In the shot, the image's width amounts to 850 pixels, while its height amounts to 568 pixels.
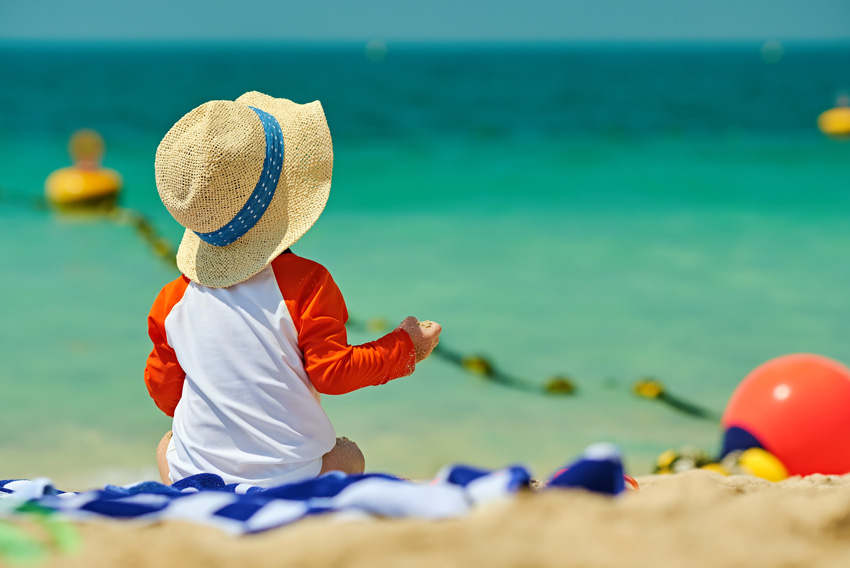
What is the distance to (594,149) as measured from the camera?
15273mm

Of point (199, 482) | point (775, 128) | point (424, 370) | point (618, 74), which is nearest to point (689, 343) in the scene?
point (424, 370)

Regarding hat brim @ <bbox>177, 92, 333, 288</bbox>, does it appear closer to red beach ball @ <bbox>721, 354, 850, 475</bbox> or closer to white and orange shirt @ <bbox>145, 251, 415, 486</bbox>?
white and orange shirt @ <bbox>145, 251, 415, 486</bbox>

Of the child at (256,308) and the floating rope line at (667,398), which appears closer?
the child at (256,308)

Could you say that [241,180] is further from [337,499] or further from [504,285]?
[504,285]

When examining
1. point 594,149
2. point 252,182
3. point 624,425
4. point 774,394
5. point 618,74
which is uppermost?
point 618,74

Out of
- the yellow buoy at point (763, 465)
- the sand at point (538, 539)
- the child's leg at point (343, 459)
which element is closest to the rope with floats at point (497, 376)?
the yellow buoy at point (763, 465)

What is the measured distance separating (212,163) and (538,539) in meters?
1.08

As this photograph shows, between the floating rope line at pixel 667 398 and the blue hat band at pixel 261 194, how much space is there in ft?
9.96

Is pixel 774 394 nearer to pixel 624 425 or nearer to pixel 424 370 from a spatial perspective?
pixel 624 425

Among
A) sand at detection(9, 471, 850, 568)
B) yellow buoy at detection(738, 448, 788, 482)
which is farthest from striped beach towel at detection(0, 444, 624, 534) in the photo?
yellow buoy at detection(738, 448, 788, 482)

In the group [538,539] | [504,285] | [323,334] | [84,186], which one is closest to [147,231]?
[84,186]

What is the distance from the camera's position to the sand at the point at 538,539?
120cm

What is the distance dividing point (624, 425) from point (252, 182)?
2839mm

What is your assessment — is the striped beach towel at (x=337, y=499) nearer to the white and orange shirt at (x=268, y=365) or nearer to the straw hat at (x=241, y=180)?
the white and orange shirt at (x=268, y=365)
